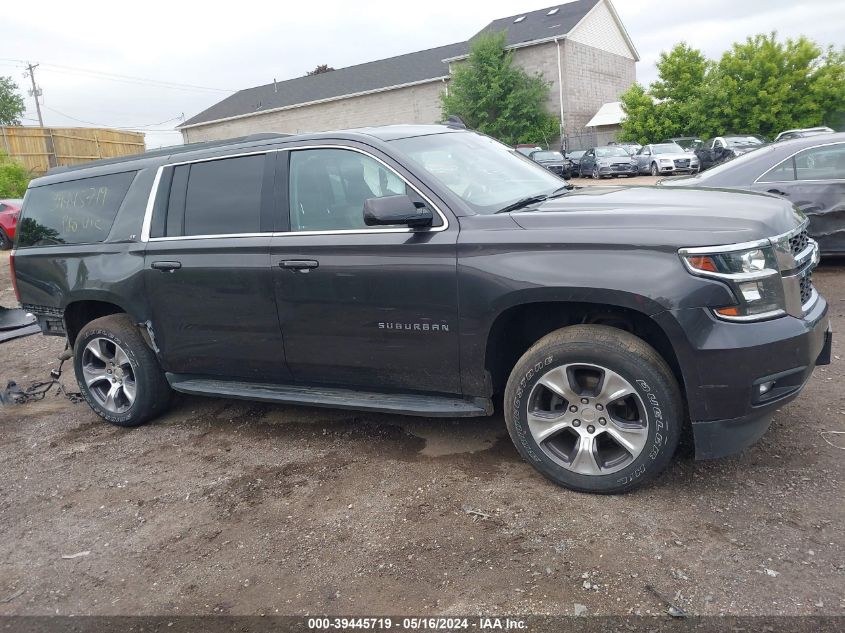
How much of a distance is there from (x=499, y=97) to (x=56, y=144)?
22341 millimetres

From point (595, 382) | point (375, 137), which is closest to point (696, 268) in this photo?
point (595, 382)

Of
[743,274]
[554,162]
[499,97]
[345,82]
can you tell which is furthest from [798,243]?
[345,82]

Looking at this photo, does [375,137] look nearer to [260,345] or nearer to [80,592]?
[260,345]

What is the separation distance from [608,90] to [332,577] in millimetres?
45160

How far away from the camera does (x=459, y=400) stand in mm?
3912

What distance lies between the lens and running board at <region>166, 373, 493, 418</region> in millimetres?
3840

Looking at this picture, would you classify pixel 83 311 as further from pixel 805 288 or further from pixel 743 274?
pixel 805 288

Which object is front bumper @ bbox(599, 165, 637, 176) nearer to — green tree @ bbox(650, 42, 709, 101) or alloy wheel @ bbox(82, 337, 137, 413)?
green tree @ bbox(650, 42, 709, 101)

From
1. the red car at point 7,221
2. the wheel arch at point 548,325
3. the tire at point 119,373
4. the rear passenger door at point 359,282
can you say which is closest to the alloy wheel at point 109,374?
the tire at point 119,373

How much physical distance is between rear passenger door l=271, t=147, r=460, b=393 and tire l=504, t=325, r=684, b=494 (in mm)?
464

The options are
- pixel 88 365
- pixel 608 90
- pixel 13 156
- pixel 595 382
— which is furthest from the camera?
pixel 608 90

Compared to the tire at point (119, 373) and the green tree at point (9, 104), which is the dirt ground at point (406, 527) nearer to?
the tire at point (119, 373)

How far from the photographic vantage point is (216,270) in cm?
445

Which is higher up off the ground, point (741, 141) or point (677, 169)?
point (741, 141)
